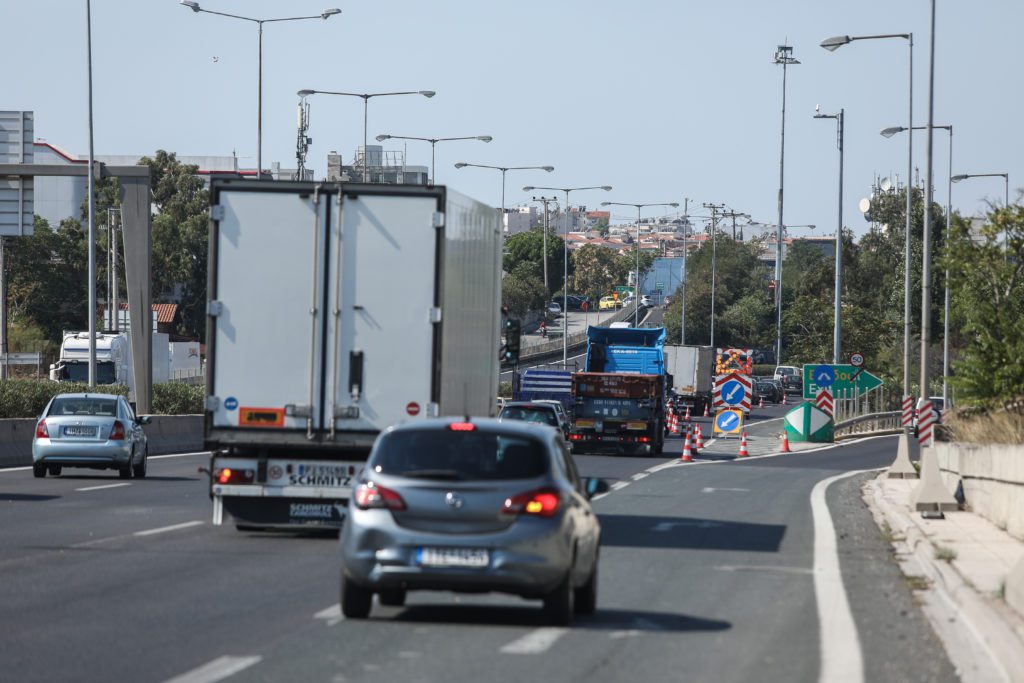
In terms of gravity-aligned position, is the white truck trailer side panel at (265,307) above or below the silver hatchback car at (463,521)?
above

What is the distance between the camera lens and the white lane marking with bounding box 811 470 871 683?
1018 cm

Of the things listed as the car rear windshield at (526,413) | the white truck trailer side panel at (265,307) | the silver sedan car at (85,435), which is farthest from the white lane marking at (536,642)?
the car rear windshield at (526,413)

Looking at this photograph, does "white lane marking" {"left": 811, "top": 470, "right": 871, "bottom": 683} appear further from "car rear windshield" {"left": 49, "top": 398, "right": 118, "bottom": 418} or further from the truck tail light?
"car rear windshield" {"left": 49, "top": 398, "right": 118, "bottom": 418}

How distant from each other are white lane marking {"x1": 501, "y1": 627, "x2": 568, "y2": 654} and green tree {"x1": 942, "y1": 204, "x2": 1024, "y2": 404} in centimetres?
1738

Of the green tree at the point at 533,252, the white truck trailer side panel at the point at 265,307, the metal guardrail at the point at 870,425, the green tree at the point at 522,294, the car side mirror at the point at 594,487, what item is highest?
the green tree at the point at 533,252

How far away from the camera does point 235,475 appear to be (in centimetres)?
1744

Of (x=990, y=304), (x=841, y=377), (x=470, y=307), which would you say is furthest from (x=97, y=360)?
(x=470, y=307)

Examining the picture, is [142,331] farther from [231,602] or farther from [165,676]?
[165,676]

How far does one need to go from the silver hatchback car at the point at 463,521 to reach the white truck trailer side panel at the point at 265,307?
549 cm

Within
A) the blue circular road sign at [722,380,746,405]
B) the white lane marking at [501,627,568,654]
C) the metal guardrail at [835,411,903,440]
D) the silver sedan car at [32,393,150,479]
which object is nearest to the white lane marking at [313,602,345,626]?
the white lane marking at [501,627,568,654]

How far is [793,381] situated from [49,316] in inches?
1829

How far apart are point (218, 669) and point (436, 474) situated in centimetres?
224

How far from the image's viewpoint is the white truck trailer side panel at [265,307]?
56.3ft

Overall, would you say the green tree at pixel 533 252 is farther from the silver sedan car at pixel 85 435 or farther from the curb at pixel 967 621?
the curb at pixel 967 621
